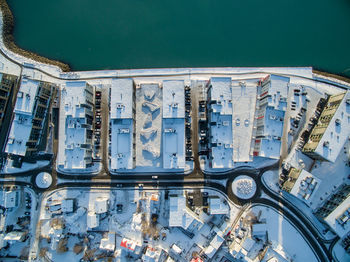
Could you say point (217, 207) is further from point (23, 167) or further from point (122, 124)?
point (23, 167)

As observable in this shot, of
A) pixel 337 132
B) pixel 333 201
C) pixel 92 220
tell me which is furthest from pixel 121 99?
pixel 333 201

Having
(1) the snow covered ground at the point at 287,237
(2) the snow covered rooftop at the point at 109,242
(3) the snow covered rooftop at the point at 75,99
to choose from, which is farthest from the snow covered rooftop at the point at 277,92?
(2) the snow covered rooftop at the point at 109,242

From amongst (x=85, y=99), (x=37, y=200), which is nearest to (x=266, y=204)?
(x=85, y=99)

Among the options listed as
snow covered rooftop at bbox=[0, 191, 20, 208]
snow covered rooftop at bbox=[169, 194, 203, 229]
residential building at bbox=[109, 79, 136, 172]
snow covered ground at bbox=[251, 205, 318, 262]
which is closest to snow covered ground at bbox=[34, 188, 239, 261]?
snow covered rooftop at bbox=[169, 194, 203, 229]

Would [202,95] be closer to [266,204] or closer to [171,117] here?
[171,117]

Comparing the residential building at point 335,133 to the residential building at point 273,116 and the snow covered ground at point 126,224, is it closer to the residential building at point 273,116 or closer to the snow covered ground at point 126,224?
the residential building at point 273,116

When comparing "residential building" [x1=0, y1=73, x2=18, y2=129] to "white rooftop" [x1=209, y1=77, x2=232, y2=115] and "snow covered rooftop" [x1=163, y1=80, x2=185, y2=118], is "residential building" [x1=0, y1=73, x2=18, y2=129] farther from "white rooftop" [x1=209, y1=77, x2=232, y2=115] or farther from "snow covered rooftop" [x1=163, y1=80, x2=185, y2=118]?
"white rooftop" [x1=209, y1=77, x2=232, y2=115]
